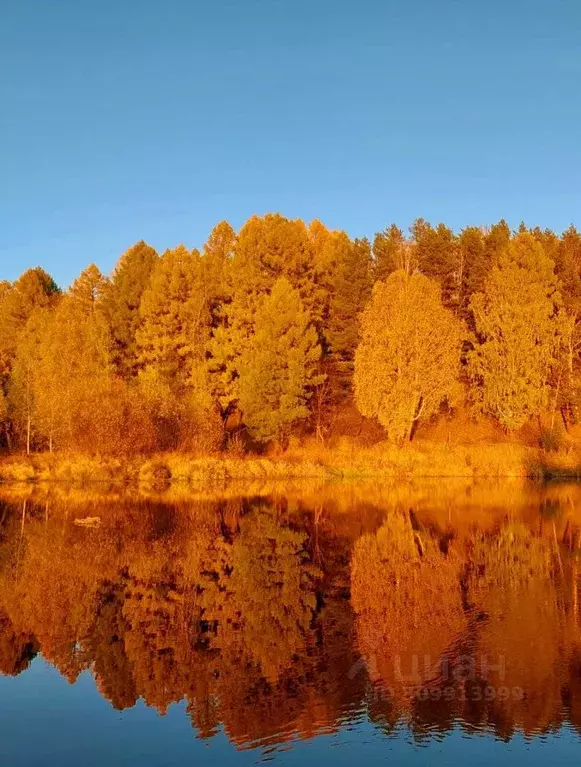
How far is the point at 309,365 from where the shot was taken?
170 feet

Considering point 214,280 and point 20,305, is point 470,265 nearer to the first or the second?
point 214,280

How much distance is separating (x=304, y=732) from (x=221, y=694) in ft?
5.94

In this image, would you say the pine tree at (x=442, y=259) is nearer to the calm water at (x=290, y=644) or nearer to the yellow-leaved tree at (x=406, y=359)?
the yellow-leaved tree at (x=406, y=359)

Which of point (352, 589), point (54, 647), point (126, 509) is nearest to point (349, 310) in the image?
point (126, 509)

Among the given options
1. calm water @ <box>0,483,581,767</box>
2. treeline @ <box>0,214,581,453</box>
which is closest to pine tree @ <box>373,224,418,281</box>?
treeline @ <box>0,214,581,453</box>

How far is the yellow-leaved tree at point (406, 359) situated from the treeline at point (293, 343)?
0.31ft

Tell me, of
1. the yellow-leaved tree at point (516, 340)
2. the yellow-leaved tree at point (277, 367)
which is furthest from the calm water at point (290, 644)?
the yellow-leaved tree at point (516, 340)

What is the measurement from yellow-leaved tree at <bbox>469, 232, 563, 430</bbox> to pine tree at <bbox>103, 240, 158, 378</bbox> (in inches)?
1076

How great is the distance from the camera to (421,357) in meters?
47.7

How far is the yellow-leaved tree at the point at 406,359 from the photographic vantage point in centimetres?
4769

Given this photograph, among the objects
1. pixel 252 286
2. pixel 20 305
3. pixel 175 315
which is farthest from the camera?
pixel 20 305

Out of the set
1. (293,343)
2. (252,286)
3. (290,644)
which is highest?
(252,286)

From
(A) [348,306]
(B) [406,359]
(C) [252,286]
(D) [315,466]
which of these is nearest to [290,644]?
(D) [315,466]

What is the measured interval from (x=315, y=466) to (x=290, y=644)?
107 feet
